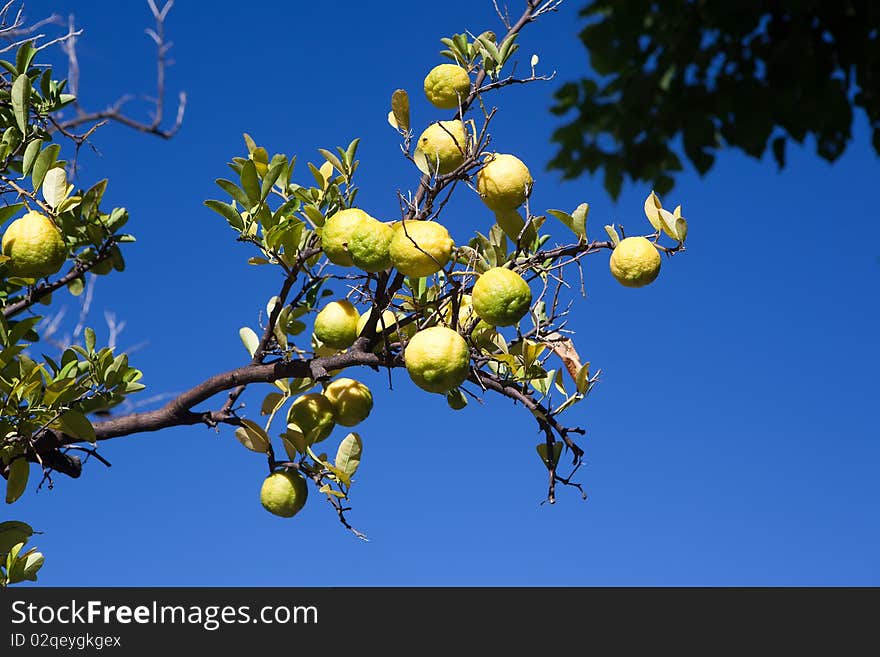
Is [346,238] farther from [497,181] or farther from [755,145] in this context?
[755,145]

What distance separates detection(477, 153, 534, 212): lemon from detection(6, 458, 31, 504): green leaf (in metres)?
1.69

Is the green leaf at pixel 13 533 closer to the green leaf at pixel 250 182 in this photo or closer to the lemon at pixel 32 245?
the lemon at pixel 32 245

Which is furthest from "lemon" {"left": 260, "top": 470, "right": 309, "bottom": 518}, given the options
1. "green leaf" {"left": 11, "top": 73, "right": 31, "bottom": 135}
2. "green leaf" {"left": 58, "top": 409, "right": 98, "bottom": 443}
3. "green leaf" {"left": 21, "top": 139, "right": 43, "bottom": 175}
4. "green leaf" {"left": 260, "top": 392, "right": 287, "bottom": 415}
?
"green leaf" {"left": 11, "top": 73, "right": 31, "bottom": 135}

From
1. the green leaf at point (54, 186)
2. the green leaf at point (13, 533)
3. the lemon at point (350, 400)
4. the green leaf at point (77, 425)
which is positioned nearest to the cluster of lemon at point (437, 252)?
the lemon at point (350, 400)

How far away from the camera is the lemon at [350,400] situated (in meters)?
2.96

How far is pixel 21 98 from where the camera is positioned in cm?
300

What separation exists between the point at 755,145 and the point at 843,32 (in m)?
0.25

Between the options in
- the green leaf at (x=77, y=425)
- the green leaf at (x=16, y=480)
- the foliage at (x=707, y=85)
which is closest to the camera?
the foliage at (x=707, y=85)

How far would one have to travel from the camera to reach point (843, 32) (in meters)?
1.67

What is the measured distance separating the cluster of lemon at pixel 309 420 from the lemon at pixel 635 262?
2.85 ft

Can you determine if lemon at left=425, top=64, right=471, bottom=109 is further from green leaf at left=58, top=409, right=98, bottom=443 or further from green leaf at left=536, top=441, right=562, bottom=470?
green leaf at left=58, top=409, right=98, bottom=443

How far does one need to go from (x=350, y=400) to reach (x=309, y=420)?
5.5 inches

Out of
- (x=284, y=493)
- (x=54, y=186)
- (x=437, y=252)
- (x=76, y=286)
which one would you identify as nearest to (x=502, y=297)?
(x=437, y=252)

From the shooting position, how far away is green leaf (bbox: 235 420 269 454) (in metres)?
2.98
